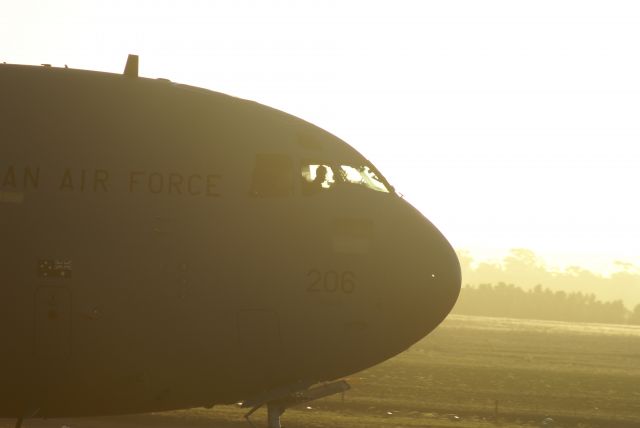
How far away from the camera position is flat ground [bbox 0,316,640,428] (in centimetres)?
3844

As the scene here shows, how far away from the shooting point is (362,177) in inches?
754

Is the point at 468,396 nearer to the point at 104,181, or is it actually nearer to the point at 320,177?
the point at 320,177

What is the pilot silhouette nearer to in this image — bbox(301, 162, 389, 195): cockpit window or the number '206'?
bbox(301, 162, 389, 195): cockpit window

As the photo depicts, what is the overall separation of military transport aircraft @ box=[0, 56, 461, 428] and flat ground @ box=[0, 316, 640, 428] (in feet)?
53.2

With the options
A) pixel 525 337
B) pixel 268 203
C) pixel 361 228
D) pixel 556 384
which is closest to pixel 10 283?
pixel 268 203

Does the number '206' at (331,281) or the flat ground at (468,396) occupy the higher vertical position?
the number '206' at (331,281)

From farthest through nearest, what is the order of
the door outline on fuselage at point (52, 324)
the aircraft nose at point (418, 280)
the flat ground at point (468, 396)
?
the flat ground at point (468, 396), the aircraft nose at point (418, 280), the door outline on fuselage at point (52, 324)

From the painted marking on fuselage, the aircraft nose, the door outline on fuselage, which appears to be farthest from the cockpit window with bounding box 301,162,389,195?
the door outline on fuselage

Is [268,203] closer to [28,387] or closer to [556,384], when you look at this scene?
[28,387]

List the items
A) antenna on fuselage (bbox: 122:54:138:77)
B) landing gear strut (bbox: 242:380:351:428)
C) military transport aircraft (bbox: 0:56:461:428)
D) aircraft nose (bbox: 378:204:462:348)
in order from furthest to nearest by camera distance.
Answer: antenna on fuselage (bbox: 122:54:138:77) < aircraft nose (bbox: 378:204:462:348) < landing gear strut (bbox: 242:380:351:428) < military transport aircraft (bbox: 0:56:461:428)

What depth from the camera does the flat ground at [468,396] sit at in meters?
38.4

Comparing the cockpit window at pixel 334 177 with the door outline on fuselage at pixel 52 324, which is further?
the cockpit window at pixel 334 177

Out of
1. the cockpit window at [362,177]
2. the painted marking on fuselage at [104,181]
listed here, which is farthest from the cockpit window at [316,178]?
the painted marking on fuselage at [104,181]

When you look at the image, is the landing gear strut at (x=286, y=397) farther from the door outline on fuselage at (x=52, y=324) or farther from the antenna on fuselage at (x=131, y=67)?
the antenna on fuselage at (x=131, y=67)
